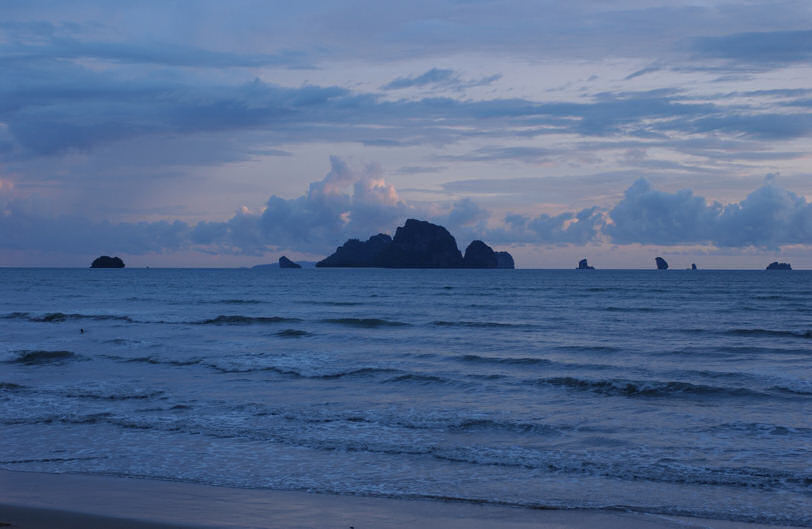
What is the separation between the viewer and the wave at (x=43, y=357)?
2217cm

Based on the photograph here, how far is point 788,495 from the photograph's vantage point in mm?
8953

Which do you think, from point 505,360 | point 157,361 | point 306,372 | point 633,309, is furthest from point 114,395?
point 633,309

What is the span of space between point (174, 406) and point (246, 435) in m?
3.44

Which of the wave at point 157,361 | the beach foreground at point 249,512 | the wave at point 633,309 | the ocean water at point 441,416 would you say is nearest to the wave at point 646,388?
the ocean water at point 441,416

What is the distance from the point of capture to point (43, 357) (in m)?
23.1

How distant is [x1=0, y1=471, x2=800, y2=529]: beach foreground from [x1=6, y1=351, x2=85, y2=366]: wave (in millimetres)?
14739

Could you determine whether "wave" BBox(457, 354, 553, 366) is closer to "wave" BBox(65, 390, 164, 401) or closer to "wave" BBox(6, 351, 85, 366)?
"wave" BBox(65, 390, 164, 401)

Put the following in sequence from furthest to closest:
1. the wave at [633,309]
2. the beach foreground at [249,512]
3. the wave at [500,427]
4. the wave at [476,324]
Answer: the wave at [633,309] < the wave at [476,324] < the wave at [500,427] < the beach foreground at [249,512]

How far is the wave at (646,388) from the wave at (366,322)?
19364mm

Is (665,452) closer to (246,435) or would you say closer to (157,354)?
(246,435)

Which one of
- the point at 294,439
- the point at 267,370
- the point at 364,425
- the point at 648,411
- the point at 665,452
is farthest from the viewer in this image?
the point at 267,370

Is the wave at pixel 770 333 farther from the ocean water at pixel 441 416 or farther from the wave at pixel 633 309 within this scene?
the wave at pixel 633 309

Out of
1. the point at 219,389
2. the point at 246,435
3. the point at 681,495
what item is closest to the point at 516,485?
the point at 681,495

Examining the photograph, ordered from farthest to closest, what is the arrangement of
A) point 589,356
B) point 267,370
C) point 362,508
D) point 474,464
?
1. point 589,356
2. point 267,370
3. point 474,464
4. point 362,508
